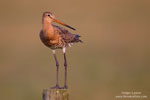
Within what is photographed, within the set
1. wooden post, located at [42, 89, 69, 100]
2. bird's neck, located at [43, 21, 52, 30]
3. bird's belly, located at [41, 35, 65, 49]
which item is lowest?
wooden post, located at [42, 89, 69, 100]

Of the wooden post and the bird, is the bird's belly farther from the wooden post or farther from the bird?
the wooden post

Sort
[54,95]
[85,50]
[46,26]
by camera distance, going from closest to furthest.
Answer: [54,95] < [46,26] < [85,50]

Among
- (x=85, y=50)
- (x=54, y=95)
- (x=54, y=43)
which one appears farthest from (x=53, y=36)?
(x=85, y=50)

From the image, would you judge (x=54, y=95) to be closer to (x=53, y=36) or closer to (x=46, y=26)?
(x=53, y=36)

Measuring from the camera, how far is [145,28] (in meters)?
21.0

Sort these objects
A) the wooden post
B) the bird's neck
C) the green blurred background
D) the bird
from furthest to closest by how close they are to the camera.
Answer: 1. the green blurred background
2. the bird's neck
3. the bird
4. the wooden post

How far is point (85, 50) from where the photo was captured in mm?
17281

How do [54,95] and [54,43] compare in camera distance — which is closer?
[54,95]

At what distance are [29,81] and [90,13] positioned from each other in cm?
1170

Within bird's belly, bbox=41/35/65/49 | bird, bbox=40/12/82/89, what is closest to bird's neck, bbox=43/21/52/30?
bird, bbox=40/12/82/89

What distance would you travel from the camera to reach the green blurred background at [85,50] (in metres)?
13.0

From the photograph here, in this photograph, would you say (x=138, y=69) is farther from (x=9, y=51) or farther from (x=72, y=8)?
(x=72, y=8)

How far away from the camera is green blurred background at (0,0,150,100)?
13008 mm

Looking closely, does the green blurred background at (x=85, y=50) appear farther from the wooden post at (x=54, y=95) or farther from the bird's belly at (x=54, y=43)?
the wooden post at (x=54, y=95)
